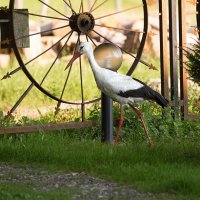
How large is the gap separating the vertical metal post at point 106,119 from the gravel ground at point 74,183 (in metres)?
1.84

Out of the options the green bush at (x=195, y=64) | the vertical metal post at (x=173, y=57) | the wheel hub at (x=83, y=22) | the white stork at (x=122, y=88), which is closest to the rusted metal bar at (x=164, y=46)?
the vertical metal post at (x=173, y=57)

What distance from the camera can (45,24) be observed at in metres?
22.9

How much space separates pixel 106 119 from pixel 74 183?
8.39ft

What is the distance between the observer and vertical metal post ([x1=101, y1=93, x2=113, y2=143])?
10.2m

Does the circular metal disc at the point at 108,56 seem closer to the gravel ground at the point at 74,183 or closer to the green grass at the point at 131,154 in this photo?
the green grass at the point at 131,154

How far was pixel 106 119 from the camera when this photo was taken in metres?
10.3

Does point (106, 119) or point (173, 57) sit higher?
point (173, 57)

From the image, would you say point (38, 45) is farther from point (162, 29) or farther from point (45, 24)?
point (162, 29)

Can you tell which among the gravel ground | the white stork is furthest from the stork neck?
the gravel ground

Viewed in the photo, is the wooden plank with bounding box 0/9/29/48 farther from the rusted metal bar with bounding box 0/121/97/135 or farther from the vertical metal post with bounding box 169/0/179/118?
the vertical metal post with bounding box 169/0/179/118

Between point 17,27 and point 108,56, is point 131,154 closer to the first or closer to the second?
point 108,56

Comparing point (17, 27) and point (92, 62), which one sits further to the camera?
point (17, 27)

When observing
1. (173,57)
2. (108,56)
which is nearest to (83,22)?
(108,56)

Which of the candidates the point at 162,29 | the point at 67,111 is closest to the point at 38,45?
the point at 67,111
